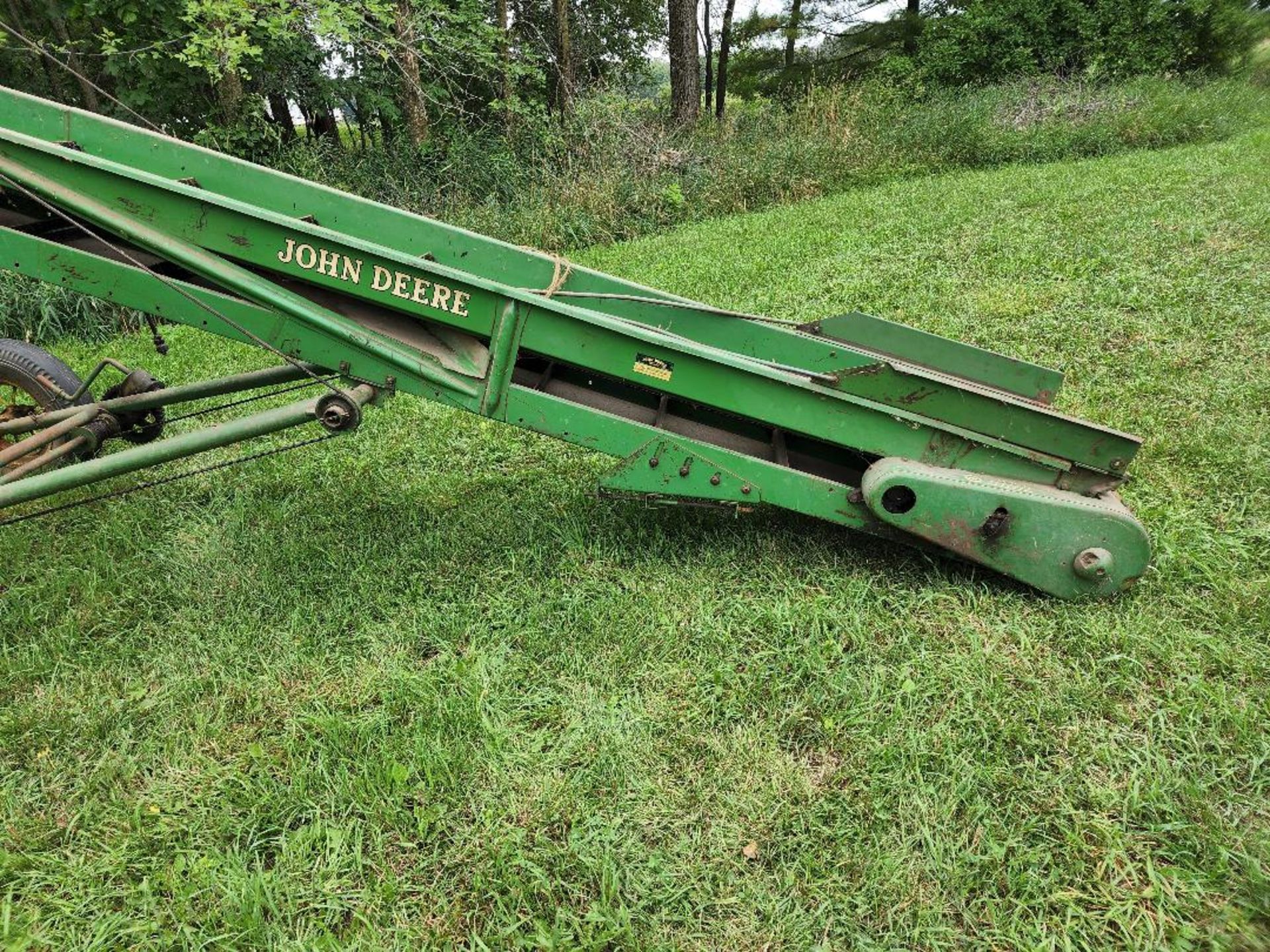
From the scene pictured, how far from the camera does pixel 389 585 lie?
2.95 m

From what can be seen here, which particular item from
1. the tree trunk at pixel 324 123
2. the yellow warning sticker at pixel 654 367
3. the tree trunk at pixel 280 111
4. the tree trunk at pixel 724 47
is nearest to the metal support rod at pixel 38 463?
the yellow warning sticker at pixel 654 367

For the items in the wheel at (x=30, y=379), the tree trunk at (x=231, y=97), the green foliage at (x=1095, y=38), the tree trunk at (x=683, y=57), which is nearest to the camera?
the wheel at (x=30, y=379)

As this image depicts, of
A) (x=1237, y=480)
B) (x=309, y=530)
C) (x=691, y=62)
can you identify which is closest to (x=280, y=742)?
(x=309, y=530)

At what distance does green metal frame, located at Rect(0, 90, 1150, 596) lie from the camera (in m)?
2.30

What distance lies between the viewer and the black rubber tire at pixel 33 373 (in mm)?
3436

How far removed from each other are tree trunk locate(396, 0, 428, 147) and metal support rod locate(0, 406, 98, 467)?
696cm

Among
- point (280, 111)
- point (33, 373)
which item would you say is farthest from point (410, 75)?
point (33, 373)

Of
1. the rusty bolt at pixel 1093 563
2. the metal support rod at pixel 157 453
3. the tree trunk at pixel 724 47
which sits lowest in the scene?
the metal support rod at pixel 157 453

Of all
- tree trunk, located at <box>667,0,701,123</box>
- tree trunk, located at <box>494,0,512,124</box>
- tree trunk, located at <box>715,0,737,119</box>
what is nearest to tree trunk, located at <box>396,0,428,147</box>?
tree trunk, located at <box>494,0,512,124</box>

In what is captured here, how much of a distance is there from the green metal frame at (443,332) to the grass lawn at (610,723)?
0.42 metres

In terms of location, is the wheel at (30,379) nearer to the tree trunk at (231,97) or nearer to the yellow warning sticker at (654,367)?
the yellow warning sticker at (654,367)

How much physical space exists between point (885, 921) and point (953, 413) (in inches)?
61.4

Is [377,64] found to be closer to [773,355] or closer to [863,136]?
[863,136]

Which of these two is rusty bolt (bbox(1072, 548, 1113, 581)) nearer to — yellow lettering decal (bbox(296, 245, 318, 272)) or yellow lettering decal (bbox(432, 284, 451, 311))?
yellow lettering decal (bbox(432, 284, 451, 311))
